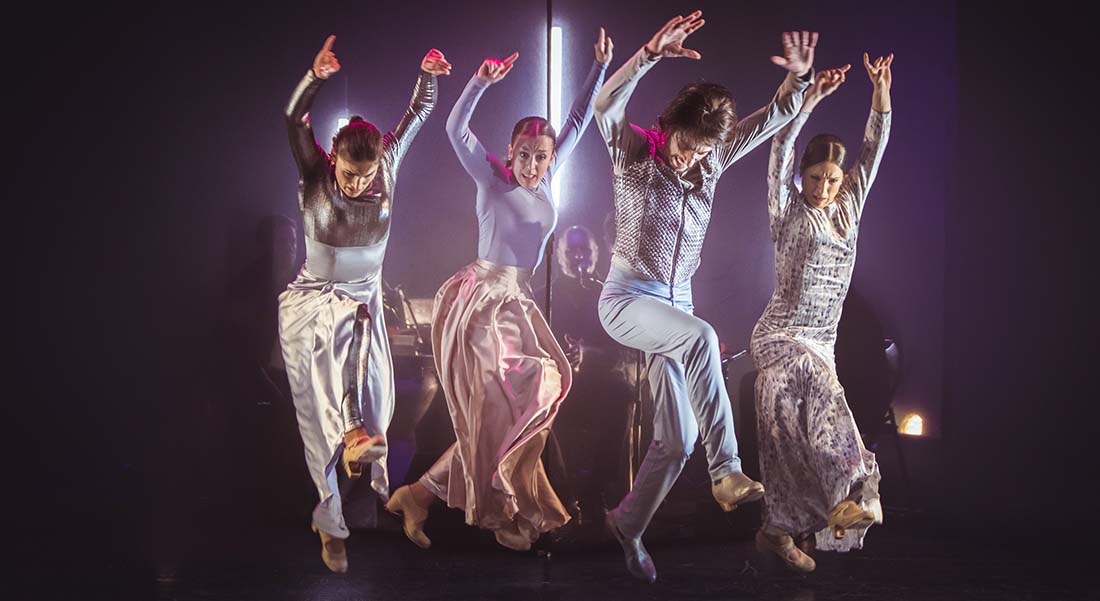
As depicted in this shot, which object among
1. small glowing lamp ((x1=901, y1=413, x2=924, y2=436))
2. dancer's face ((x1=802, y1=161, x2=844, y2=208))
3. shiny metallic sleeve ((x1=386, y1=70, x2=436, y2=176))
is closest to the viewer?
shiny metallic sleeve ((x1=386, y1=70, x2=436, y2=176))

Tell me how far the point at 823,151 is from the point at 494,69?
1.39 m

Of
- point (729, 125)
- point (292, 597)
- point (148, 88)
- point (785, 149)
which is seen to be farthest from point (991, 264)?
point (148, 88)

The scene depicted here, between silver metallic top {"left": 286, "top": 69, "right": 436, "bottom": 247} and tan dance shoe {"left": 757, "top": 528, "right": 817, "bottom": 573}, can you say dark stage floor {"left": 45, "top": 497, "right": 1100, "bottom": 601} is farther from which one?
silver metallic top {"left": 286, "top": 69, "right": 436, "bottom": 247}

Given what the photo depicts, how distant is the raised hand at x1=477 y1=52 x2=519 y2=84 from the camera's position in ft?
10.6

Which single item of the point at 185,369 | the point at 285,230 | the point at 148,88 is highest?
the point at 148,88

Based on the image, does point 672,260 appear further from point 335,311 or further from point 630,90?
point 335,311

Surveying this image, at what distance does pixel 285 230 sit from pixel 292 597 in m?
1.40

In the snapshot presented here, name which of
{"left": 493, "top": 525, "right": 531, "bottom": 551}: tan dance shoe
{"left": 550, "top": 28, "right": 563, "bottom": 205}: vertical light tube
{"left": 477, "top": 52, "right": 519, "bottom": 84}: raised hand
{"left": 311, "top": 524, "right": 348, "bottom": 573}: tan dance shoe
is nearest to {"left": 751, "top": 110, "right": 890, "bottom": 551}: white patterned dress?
{"left": 550, "top": 28, "right": 563, "bottom": 205}: vertical light tube

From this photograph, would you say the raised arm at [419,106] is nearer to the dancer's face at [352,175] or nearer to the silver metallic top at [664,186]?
the dancer's face at [352,175]

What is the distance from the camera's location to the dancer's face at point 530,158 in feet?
10.7

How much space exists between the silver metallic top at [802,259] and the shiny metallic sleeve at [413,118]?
1.42 meters

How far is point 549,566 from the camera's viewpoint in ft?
10.8

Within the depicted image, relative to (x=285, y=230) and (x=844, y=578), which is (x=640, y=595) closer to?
(x=844, y=578)

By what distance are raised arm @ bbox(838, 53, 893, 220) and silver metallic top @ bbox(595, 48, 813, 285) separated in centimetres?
35
